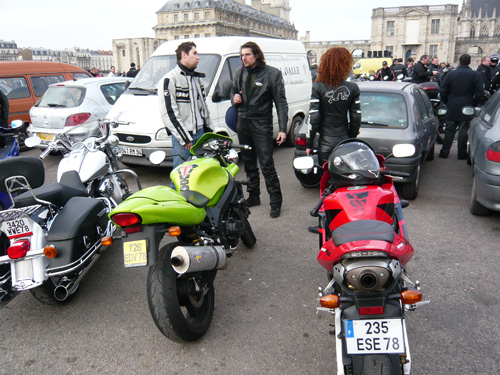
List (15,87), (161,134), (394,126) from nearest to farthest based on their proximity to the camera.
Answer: (394,126) → (161,134) → (15,87)

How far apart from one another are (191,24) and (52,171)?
95.7 metres

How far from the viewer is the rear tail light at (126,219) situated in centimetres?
242

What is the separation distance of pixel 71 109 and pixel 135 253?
6.64m

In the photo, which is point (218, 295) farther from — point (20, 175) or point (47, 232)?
point (20, 175)

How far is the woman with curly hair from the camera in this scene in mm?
4305

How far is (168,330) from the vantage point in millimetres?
2510

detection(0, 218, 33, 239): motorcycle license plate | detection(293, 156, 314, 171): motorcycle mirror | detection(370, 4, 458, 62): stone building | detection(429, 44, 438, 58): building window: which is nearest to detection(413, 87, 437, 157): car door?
detection(293, 156, 314, 171): motorcycle mirror

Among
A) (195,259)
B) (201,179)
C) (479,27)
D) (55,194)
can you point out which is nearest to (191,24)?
(479,27)

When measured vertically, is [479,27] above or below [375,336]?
above

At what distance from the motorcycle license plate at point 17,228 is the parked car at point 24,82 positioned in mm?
7298

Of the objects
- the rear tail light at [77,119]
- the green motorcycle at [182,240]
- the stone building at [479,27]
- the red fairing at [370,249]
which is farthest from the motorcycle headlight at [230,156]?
the stone building at [479,27]

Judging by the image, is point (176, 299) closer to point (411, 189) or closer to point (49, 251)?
point (49, 251)

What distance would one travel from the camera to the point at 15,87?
9.98 m

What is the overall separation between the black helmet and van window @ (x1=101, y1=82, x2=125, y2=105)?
727 cm
